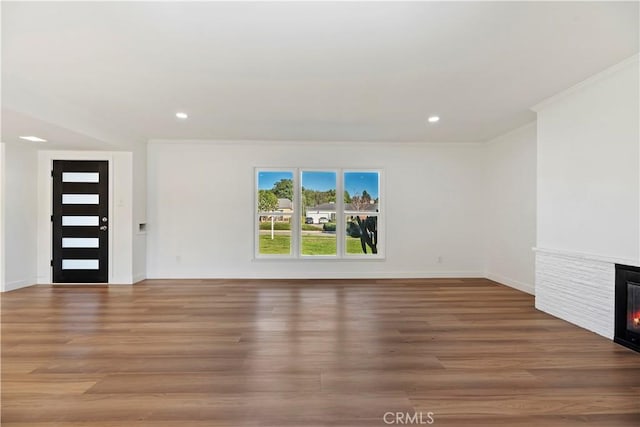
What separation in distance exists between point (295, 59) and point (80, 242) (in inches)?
203

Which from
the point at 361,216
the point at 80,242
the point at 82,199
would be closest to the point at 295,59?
the point at 361,216

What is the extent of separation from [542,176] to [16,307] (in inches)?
270

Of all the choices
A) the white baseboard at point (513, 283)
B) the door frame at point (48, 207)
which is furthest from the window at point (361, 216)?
the door frame at point (48, 207)

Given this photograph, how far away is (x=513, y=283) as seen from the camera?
5398mm

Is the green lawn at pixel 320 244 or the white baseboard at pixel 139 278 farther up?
the green lawn at pixel 320 244

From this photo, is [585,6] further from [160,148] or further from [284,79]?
[160,148]

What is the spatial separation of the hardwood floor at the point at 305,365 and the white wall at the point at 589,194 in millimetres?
390

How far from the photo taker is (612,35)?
246cm

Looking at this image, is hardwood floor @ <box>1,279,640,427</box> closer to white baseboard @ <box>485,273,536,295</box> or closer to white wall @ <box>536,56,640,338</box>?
Answer: white wall @ <box>536,56,640,338</box>

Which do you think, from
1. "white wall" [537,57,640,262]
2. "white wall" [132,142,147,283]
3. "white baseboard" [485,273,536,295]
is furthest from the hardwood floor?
"white wall" [132,142,147,283]

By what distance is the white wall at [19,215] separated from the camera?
510cm

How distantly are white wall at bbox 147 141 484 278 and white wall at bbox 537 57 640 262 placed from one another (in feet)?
7.44

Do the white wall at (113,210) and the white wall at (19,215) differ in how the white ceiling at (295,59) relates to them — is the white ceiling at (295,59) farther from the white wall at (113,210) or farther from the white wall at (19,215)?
the white wall at (19,215)

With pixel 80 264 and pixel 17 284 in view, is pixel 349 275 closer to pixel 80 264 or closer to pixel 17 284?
pixel 80 264
